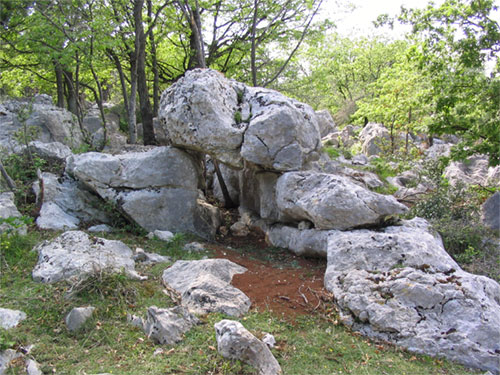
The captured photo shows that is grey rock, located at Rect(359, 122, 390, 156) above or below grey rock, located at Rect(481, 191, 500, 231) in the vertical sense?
above

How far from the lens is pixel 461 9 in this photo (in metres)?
10.2

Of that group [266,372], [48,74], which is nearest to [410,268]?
[266,372]

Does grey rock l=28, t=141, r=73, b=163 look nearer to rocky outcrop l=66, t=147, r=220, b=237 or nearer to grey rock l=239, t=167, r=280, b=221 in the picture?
rocky outcrop l=66, t=147, r=220, b=237

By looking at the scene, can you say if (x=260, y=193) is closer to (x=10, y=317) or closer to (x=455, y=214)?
(x=455, y=214)

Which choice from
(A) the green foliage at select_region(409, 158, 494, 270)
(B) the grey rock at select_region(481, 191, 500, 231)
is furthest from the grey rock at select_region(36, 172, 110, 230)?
(B) the grey rock at select_region(481, 191, 500, 231)

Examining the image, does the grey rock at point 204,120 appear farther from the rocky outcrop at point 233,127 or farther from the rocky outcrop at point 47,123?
the rocky outcrop at point 47,123

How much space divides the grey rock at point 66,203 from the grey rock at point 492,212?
8.75 meters

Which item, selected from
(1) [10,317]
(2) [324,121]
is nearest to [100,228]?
(1) [10,317]

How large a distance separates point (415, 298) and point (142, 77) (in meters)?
10.8

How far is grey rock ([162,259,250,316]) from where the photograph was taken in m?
5.49

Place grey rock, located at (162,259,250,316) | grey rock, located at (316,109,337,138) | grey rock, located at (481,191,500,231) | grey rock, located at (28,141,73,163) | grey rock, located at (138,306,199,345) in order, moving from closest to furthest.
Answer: grey rock, located at (138,306,199,345) < grey rock, located at (162,259,250,316) < grey rock, located at (481,191,500,231) < grey rock, located at (28,141,73,163) < grey rock, located at (316,109,337,138)

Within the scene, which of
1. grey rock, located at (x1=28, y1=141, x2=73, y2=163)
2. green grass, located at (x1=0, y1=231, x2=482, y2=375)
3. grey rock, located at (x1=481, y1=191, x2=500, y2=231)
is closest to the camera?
green grass, located at (x1=0, y1=231, x2=482, y2=375)

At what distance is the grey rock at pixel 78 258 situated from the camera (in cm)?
591

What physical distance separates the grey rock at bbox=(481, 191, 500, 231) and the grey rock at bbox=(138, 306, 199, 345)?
7530 millimetres
